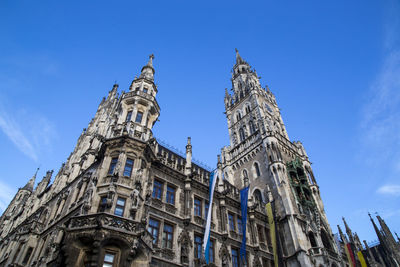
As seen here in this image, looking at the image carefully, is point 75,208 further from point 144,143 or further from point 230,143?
point 230,143

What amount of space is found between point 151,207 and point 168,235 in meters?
2.71

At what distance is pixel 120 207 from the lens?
61.4 ft

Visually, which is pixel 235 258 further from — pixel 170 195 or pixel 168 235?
pixel 170 195

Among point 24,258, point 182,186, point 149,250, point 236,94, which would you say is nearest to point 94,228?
point 149,250

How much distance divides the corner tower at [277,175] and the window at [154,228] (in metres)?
12.7

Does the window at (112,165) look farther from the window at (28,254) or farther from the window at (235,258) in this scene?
the window at (235,258)

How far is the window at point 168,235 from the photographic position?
20827 mm

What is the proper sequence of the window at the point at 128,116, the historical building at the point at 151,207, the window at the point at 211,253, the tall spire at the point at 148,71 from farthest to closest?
the tall spire at the point at 148,71 → the window at the point at 128,116 → the window at the point at 211,253 → the historical building at the point at 151,207

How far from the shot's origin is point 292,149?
42.3m

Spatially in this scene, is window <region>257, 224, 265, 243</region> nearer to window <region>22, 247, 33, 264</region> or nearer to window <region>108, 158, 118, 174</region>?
window <region>108, 158, 118, 174</region>

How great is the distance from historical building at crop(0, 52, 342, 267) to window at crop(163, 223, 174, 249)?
3.9 inches

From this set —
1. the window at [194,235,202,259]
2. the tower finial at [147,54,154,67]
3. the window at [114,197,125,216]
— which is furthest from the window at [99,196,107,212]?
the tower finial at [147,54,154,67]

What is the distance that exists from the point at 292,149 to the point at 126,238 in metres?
32.7

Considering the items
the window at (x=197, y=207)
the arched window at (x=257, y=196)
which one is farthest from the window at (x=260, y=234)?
the window at (x=197, y=207)
